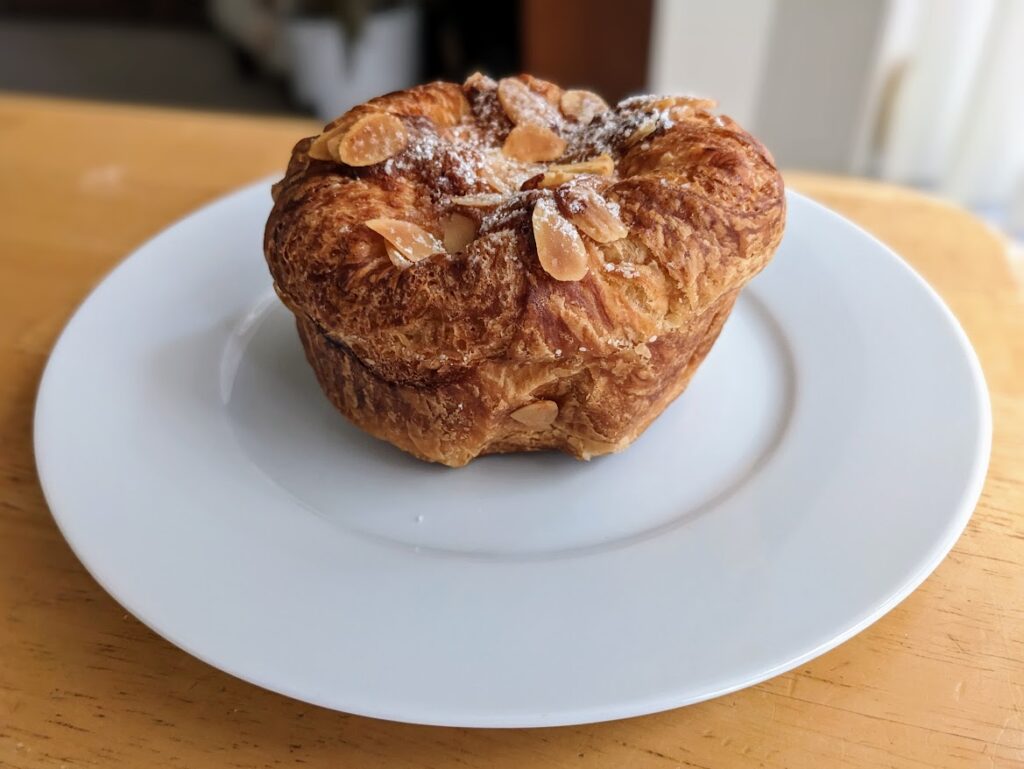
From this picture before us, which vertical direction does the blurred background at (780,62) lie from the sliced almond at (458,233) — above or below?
below

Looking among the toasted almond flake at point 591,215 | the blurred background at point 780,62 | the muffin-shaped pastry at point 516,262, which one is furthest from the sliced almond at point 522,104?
the blurred background at point 780,62

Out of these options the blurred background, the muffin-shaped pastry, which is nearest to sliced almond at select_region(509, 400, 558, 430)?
the muffin-shaped pastry

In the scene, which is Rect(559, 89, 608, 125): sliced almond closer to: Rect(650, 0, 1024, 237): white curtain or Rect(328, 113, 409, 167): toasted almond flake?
Rect(328, 113, 409, 167): toasted almond flake

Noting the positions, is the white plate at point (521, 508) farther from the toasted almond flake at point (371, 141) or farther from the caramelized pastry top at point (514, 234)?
the toasted almond flake at point (371, 141)

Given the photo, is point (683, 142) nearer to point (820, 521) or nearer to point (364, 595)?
point (820, 521)

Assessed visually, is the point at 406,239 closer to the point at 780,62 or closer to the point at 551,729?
the point at 551,729

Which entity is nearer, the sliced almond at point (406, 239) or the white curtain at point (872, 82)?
the sliced almond at point (406, 239)
